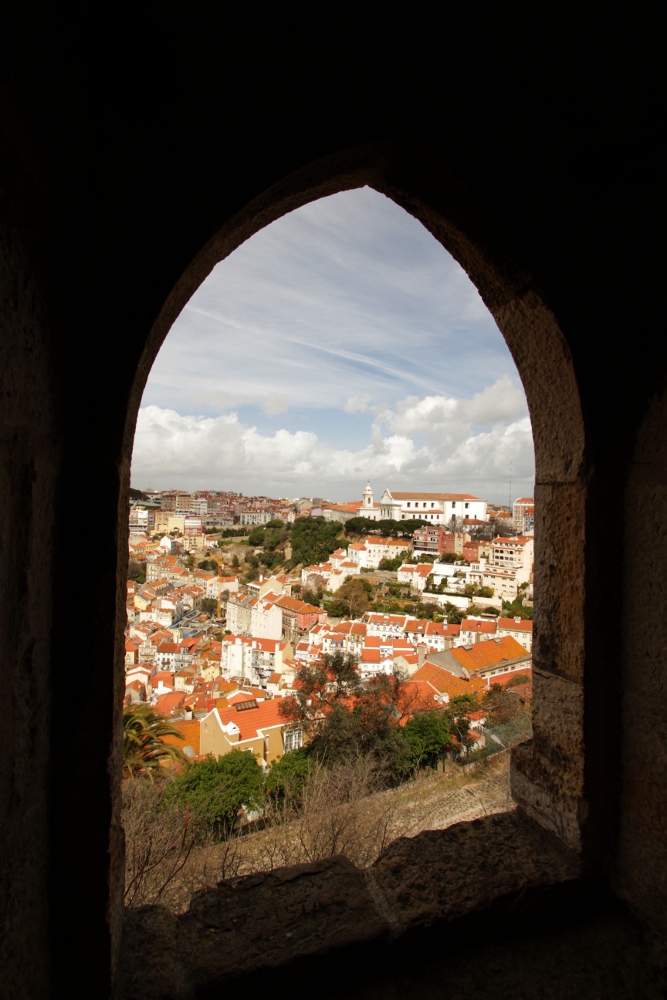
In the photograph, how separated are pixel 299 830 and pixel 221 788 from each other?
3697 mm

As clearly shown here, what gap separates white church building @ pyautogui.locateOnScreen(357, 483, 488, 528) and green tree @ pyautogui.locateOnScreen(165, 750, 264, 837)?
54863 mm

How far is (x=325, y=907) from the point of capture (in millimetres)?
1292

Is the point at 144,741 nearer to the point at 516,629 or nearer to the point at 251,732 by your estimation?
the point at 251,732

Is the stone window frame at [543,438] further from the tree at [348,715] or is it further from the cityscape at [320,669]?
the tree at [348,715]

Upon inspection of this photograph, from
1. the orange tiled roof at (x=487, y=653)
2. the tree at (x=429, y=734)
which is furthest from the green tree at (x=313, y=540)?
the tree at (x=429, y=734)

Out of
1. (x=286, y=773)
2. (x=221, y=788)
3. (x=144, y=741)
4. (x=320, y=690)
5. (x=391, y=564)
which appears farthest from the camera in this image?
(x=391, y=564)

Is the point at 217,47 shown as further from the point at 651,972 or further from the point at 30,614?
the point at 651,972

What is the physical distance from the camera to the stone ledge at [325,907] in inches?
44.8

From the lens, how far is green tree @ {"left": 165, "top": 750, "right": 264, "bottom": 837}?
9.47m

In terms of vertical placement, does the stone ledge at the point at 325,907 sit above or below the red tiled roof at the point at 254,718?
above

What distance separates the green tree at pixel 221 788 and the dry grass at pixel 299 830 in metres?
1.04

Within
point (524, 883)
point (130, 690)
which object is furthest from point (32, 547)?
point (130, 690)

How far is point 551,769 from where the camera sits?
1.51m

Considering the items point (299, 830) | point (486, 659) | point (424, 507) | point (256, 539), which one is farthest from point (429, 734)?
point (424, 507)
